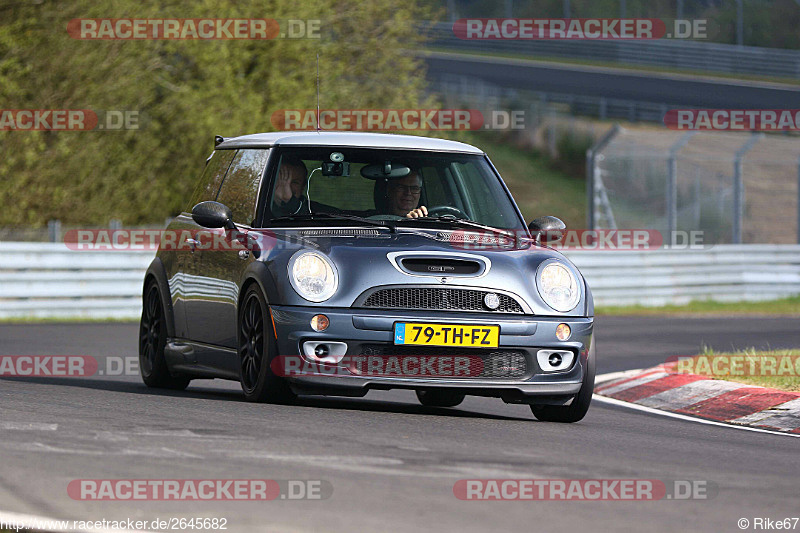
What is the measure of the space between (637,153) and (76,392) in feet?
58.3

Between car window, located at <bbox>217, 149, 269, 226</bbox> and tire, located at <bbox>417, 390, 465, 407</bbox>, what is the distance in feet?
5.91

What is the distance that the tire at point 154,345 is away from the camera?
34.9ft

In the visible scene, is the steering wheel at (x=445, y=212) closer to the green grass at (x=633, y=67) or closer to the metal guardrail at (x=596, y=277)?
the metal guardrail at (x=596, y=277)

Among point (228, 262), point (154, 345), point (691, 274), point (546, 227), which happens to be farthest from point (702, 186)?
point (228, 262)

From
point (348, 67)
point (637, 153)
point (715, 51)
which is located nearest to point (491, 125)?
point (715, 51)

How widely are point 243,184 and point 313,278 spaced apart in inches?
61.3

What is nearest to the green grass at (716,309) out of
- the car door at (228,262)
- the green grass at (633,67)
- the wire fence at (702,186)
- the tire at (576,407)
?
the wire fence at (702,186)

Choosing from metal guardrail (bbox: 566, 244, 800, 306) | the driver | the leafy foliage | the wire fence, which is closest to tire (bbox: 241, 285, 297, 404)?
the driver

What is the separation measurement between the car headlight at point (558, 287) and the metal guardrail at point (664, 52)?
4552cm

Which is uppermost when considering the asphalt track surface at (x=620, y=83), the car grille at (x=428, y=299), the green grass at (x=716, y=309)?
the asphalt track surface at (x=620, y=83)

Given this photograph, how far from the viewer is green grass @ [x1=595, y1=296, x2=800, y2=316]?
2397cm

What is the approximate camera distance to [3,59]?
2625cm

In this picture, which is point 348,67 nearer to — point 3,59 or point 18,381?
point 3,59

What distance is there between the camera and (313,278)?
8602mm
